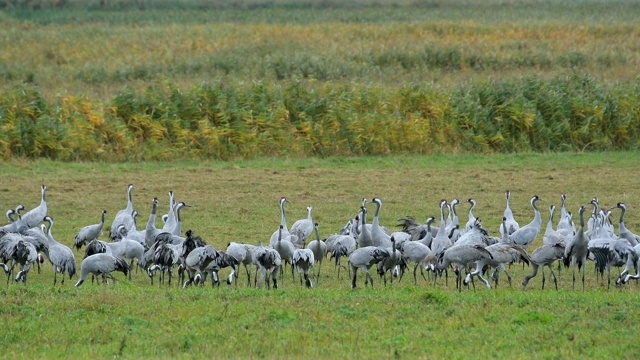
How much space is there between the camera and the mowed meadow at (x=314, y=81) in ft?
84.1

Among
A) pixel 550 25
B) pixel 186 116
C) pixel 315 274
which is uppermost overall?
pixel 550 25

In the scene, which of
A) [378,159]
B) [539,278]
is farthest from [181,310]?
[378,159]

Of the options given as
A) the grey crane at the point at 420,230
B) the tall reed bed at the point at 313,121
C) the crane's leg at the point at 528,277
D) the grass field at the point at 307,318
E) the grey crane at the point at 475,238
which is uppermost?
the tall reed bed at the point at 313,121

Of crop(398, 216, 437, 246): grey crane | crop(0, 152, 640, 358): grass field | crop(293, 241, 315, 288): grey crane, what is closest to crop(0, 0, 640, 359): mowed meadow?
crop(0, 152, 640, 358): grass field

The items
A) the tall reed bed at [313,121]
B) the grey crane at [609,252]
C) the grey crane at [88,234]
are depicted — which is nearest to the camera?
the grey crane at [609,252]

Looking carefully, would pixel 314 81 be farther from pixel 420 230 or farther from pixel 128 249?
pixel 128 249

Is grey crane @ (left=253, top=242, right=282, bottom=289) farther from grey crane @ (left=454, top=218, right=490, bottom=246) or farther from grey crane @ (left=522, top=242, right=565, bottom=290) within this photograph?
grey crane @ (left=522, top=242, right=565, bottom=290)

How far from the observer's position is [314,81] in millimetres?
29859

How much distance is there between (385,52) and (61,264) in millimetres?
26341

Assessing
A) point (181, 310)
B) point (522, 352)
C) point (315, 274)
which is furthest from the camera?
point (315, 274)

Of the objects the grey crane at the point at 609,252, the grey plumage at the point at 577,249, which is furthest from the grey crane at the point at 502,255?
the grey crane at the point at 609,252

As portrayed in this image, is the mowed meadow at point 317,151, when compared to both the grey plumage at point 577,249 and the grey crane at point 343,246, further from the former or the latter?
the grey crane at point 343,246

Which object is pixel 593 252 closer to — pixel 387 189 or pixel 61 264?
pixel 61 264

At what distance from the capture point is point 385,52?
125 feet
